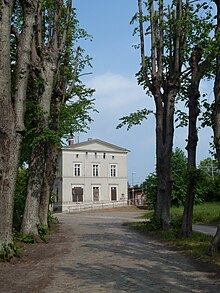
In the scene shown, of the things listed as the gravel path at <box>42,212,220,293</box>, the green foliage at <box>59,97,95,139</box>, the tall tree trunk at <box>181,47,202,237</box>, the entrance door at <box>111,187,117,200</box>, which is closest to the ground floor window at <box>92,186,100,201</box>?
the entrance door at <box>111,187,117,200</box>

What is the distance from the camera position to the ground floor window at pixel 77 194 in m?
64.8

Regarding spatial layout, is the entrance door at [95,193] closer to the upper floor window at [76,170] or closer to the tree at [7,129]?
the upper floor window at [76,170]

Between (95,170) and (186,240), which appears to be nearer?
(186,240)

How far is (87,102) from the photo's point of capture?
1059 inches

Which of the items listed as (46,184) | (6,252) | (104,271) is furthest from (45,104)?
(104,271)

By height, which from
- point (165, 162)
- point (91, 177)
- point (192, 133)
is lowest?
point (165, 162)

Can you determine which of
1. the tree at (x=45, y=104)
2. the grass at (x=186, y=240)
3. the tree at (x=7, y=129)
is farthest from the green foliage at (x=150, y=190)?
the tree at (x=7, y=129)

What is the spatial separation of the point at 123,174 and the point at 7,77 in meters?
56.8

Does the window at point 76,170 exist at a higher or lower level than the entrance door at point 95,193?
higher

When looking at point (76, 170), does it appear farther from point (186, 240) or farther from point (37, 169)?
point (186, 240)

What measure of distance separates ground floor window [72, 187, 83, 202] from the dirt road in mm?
50228

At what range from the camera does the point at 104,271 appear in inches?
387

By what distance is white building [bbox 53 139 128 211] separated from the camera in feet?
212

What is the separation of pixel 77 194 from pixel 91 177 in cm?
326
